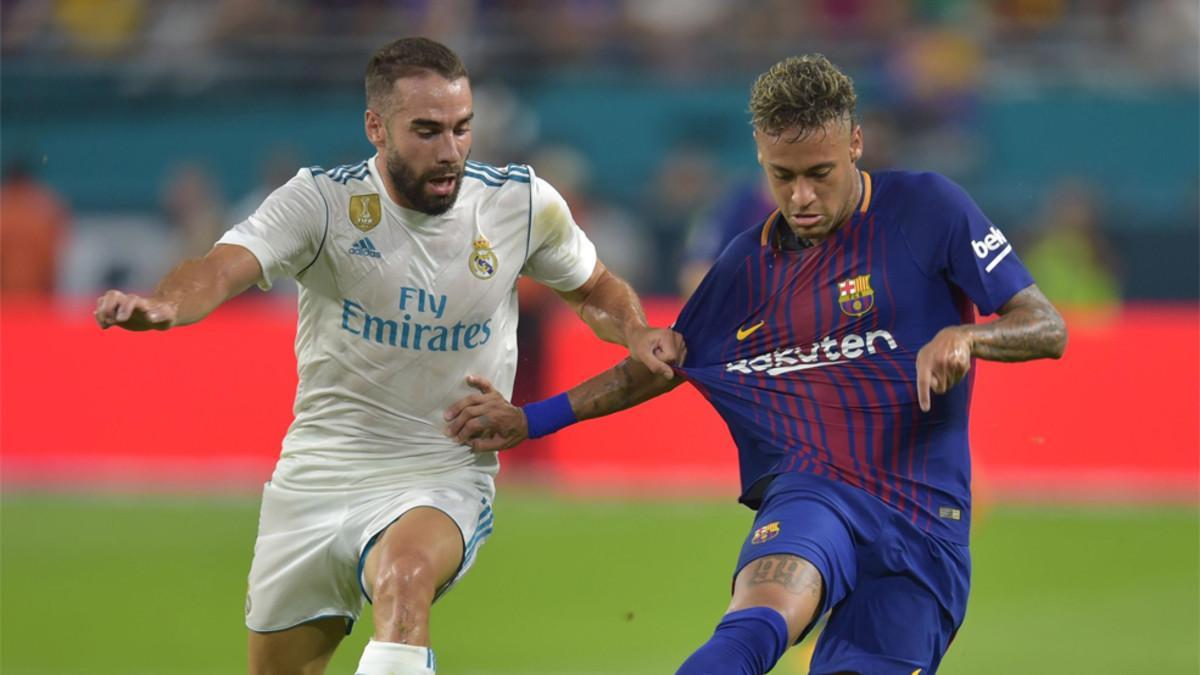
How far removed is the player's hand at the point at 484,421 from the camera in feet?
20.2

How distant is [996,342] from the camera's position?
5.33 metres

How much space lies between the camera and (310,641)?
636 centimetres

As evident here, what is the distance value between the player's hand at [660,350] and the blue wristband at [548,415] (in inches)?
12.2

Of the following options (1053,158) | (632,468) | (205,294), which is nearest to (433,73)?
(205,294)

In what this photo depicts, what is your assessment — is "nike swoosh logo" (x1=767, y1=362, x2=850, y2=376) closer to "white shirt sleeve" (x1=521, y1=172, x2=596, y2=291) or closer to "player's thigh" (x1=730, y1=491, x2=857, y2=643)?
"player's thigh" (x1=730, y1=491, x2=857, y2=643)

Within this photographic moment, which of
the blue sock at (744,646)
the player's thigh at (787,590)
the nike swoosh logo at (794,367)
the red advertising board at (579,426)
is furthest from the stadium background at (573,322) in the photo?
the blue sock at (744,646)

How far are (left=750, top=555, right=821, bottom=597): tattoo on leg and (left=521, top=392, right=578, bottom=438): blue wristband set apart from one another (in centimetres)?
112

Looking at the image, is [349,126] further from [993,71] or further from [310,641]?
[310,641]

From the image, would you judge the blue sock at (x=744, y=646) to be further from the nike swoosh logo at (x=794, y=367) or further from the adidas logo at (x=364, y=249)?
the adidas logo at (x=364, y=249)

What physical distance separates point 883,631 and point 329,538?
1905 millimetres

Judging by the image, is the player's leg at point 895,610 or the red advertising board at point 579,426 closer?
the player's leg at point 895,610

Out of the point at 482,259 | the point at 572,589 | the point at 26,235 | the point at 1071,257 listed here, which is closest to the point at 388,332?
the point at 482,259

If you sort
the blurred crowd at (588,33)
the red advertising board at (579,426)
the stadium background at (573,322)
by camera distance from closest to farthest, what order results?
the stadium background at (573,322) < the red advertising board at (579,426) < the blurred crowd at (588,33)

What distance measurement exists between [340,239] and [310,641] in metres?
1.46
